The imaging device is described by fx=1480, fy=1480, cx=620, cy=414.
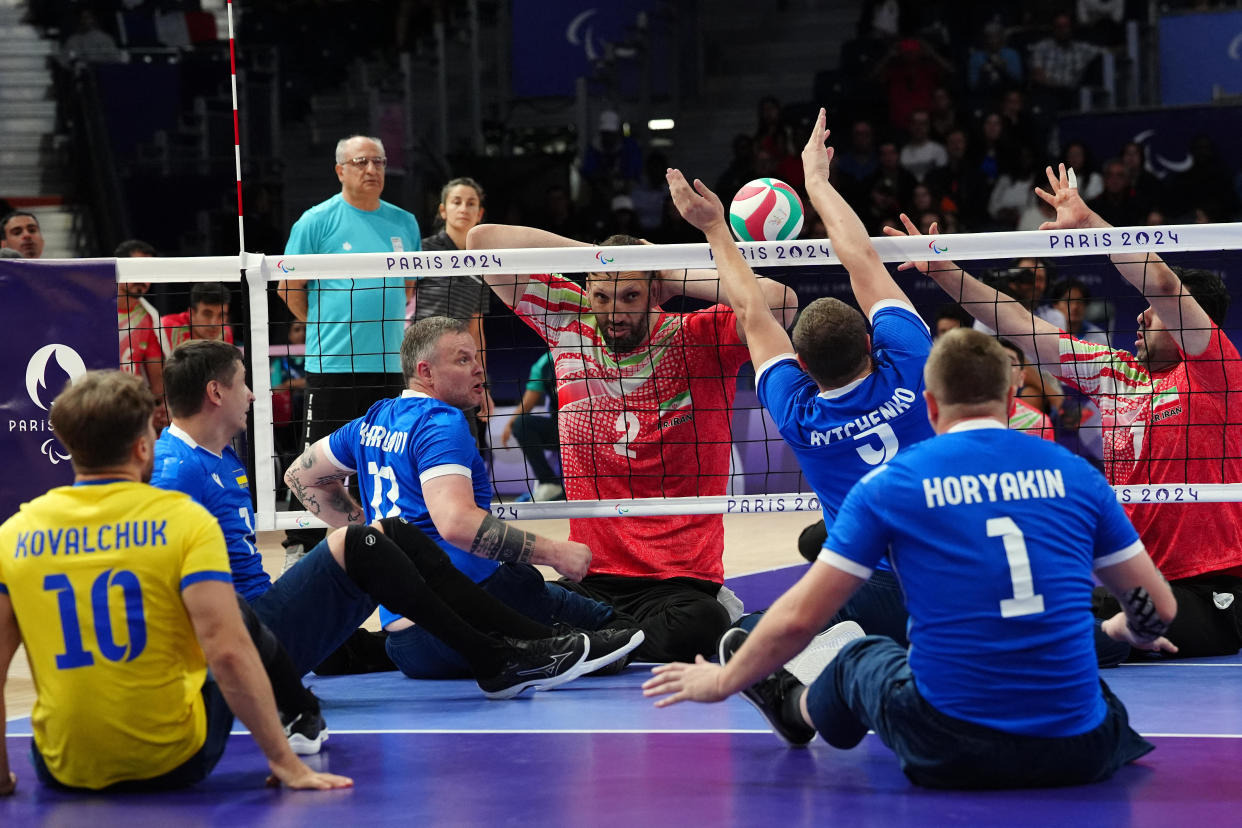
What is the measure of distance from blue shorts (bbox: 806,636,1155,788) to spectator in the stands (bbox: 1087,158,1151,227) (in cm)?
1034

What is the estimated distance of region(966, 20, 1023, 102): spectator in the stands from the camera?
1599 cm

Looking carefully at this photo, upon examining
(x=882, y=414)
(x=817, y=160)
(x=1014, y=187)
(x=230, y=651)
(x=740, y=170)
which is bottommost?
(x=230, y=651)

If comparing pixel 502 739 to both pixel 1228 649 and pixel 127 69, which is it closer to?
pixel 1228 649

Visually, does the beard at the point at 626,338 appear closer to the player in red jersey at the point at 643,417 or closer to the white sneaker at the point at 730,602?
the player in red jersey at the point at 643,417

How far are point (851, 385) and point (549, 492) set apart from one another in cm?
601

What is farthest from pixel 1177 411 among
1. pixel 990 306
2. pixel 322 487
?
pixel 322 487

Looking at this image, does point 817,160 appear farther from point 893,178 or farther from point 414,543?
point 893,178

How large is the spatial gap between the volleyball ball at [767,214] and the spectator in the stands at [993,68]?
1055cm

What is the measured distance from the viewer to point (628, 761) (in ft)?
14.2

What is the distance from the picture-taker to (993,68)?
16031mm

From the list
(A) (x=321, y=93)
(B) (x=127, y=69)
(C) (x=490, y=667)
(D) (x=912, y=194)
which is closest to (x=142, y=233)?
(B) (x=127, y=69)

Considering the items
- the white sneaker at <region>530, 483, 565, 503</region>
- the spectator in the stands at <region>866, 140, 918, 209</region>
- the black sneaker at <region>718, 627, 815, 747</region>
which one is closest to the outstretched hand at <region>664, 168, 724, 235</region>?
the black sneaker at <region>718, 627, 815, 747</region>

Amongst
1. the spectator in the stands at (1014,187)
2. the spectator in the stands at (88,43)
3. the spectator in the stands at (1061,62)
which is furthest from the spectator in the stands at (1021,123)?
the spectator in the stands at (88,43)

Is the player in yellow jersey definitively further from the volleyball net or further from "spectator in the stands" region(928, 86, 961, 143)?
"spectator in the stands" region(928, 86, 961, 143)
